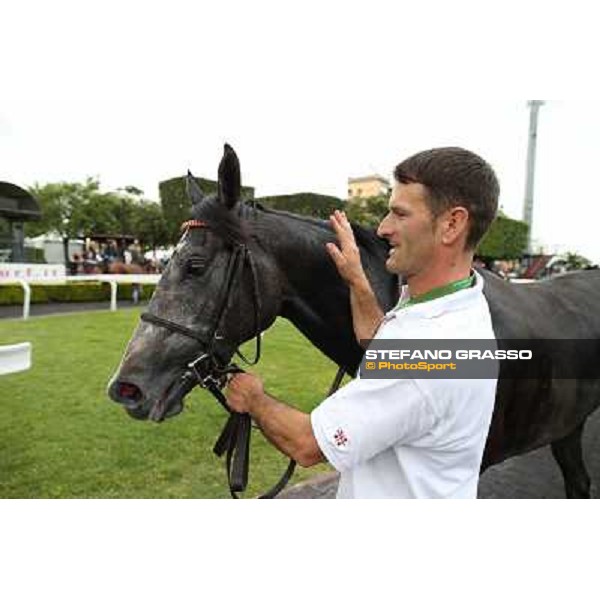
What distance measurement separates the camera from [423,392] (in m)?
→ 1.10

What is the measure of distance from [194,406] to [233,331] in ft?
10.4

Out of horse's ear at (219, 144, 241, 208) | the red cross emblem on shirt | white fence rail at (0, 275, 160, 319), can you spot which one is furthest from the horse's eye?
white fence rail at (0, 275, 160, 319)

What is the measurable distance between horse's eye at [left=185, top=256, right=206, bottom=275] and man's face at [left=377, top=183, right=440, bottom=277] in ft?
2.02

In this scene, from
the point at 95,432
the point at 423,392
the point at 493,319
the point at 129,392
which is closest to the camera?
the point at 423,392

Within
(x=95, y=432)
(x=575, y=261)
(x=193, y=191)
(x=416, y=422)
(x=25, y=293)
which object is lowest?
(x=95, y=432)

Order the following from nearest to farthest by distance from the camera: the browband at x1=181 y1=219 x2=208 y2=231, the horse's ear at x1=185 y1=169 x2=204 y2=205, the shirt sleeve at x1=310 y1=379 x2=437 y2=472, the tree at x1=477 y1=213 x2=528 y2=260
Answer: the shirt sleeve at x1=310 y1=379 x2=437 y2=472 < the browband at x1=181 y1=219 x2=208 y2=231 < the horse's ear at x1=185 y1=169 x2=204 y2=205 < the tree at x1=477 y1=213 x2=528 y2=260

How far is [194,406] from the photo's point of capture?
15.6 feet

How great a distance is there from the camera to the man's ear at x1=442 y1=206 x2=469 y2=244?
3.84 ft

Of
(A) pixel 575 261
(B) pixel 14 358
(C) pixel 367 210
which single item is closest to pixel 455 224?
(C) pixel 367 210

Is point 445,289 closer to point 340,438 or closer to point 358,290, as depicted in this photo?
point 340,438

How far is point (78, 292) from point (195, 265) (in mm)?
4773

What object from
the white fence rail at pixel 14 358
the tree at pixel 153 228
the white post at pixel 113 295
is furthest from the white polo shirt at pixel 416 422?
the white post at pixel 113 295

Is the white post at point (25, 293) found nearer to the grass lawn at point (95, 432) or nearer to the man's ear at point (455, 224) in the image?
the grass lawn at point (95, 432)

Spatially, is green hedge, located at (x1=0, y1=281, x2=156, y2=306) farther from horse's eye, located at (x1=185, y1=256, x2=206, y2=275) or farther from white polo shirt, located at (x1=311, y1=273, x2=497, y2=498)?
white polo shirt, located at (x1=311, y1=273, x2=497, y2=498)
